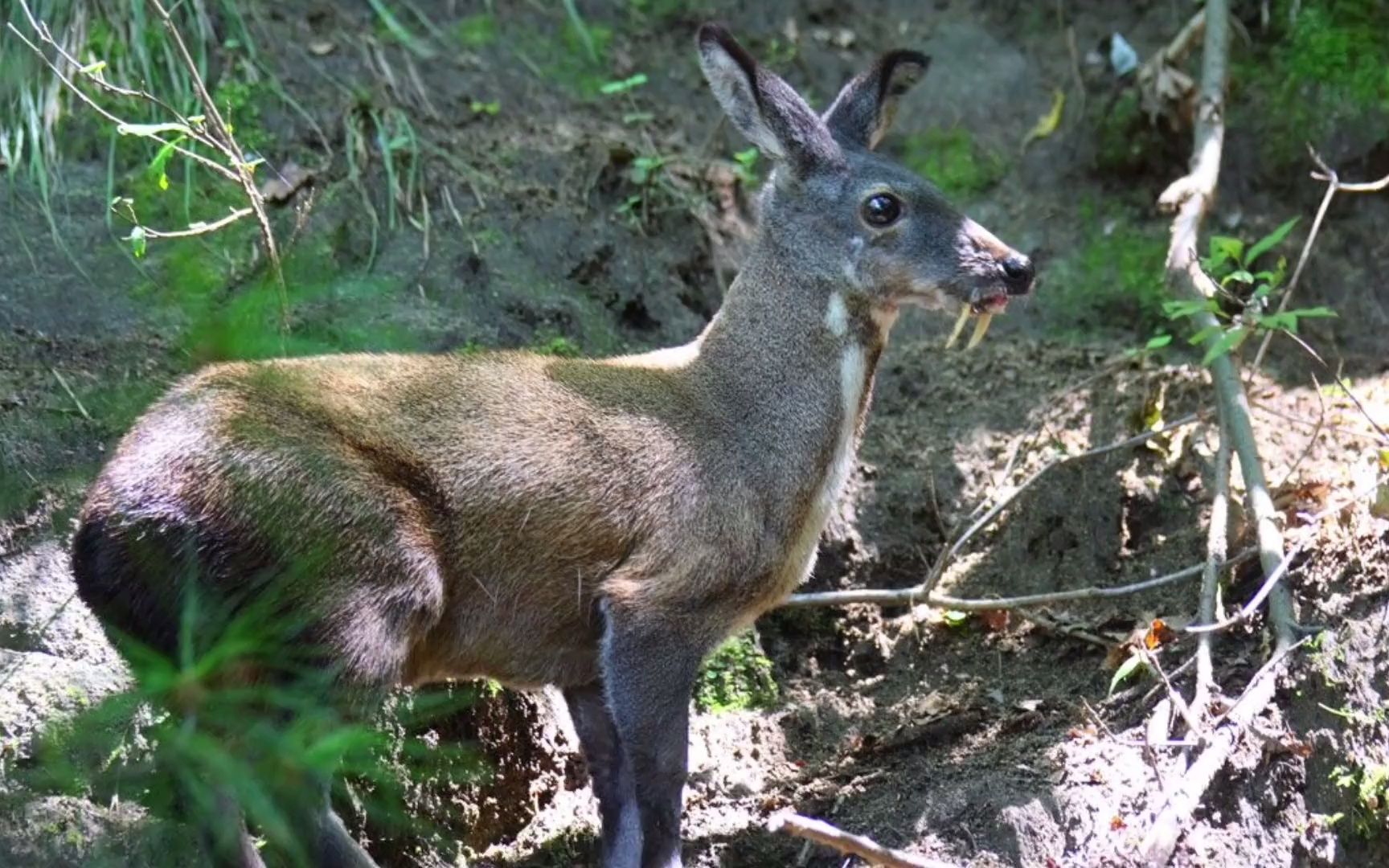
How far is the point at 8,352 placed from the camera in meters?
6.87

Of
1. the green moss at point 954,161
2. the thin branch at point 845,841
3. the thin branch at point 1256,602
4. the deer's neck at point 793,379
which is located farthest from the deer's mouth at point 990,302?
the green moss at point 954,161

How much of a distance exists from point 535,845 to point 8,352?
2872mm

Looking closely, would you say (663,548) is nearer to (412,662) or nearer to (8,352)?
(412,662)

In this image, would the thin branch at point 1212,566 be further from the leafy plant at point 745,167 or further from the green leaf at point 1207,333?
the leafy plant at point 745,167

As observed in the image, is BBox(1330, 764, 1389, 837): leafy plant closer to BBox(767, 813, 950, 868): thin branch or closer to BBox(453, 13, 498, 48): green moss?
BBox(767, 813, 950, 868): thin branch

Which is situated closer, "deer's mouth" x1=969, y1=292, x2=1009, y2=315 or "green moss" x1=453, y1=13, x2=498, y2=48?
"deer's mouth" x1=969, y1=292, x2=1009, y2=315

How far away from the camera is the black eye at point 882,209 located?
20.9 feet

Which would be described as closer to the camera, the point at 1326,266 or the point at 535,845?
the point at 535,845

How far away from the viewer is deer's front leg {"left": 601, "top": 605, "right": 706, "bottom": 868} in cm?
574

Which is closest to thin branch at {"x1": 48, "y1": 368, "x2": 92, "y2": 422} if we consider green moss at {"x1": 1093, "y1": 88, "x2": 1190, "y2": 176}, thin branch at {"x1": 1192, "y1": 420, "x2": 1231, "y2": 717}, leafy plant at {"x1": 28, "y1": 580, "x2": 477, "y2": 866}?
leafy plant at {"x1": 28, "y1": 580, "x2": 477, "y2": 866}

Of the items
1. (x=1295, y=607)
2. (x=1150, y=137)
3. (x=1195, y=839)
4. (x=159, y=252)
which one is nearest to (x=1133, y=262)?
(x=1150, y=137)

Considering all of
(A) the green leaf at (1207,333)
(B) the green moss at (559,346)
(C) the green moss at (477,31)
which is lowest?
(B) the green moss at (559,346)

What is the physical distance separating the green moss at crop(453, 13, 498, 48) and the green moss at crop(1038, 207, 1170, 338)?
10.7ft

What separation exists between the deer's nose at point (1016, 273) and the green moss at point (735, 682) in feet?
6.14
